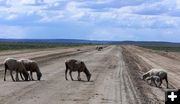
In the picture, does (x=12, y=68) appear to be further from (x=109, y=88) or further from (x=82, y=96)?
(x=82, y=96)

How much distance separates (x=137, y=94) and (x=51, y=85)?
4.63 meters

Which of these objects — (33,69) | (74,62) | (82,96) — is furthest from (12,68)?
(82,96)

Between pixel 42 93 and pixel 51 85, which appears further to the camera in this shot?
pixel 51 85

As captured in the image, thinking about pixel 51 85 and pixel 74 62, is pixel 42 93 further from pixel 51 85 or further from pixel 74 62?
pixel 74 62

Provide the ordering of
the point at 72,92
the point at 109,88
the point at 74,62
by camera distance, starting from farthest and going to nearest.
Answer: the point at 74,62, the point at 109,88, the point at 72,92

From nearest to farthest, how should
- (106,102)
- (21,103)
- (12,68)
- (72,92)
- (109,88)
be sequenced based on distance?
(21,103), (106,102), (72,92), (109,88), (12,68)

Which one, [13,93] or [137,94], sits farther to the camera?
[137,94]

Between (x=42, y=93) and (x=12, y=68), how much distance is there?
18.8 ft

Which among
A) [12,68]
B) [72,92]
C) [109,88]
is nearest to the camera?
[72,92]

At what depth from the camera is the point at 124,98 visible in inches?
648

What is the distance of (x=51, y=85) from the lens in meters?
21.0

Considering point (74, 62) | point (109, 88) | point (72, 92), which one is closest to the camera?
point (72, 92)

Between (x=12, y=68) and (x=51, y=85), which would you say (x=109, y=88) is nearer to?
(x=51, y=85)

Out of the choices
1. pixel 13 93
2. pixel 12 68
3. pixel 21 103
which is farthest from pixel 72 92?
pixel 12 68
